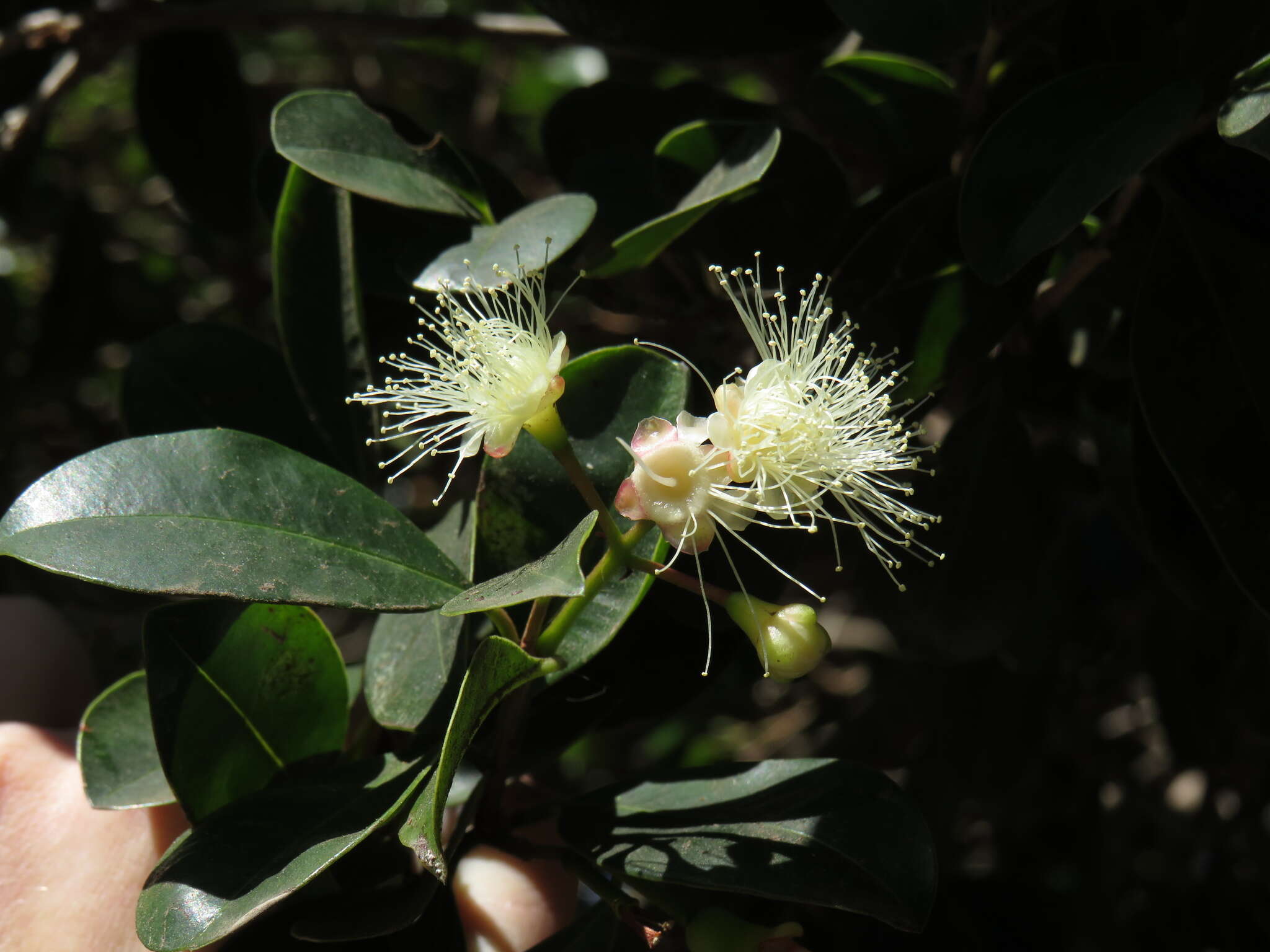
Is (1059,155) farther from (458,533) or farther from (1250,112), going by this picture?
(458,533)

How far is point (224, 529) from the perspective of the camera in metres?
0.90

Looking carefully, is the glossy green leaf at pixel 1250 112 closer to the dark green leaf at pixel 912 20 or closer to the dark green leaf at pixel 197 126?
the dark green leaf at pixel 912 20

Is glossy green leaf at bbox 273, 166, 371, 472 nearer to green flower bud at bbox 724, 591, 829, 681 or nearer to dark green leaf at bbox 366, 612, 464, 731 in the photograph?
dark green leaf at bbox 366, 612, 464, 731

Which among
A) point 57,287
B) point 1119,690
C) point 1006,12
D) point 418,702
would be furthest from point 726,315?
point 57,287

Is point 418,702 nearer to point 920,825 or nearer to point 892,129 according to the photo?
point 920,825

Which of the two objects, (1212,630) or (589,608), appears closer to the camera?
(589,608)

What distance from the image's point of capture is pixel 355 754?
125cm

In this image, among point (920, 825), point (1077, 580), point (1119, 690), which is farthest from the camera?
A: point (1119, 690)

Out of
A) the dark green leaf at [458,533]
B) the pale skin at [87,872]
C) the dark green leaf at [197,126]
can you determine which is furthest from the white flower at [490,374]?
the dark green leaf at [197,126]

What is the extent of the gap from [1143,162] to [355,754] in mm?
1073

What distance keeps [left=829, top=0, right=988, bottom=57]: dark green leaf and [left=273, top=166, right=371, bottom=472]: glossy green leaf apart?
0.62 m

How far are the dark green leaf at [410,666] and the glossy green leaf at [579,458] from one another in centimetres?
12

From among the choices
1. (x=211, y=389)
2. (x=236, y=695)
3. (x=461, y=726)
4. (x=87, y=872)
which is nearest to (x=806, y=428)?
(x=461, y=726)

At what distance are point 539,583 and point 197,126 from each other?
1.56 m
